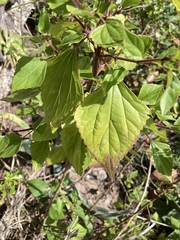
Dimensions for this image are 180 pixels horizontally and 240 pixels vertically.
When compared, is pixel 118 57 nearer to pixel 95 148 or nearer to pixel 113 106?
pixel 113 106

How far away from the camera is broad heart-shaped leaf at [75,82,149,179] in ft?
2.78

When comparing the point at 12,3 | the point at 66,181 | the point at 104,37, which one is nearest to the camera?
the point at 104,37

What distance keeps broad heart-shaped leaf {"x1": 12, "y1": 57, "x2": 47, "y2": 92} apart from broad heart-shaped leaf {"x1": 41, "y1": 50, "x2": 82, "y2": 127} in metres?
0.03

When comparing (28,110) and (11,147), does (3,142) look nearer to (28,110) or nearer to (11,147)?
(11,147)

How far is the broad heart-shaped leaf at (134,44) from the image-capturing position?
72cm

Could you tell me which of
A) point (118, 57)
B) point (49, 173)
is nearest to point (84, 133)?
point (118, 57)

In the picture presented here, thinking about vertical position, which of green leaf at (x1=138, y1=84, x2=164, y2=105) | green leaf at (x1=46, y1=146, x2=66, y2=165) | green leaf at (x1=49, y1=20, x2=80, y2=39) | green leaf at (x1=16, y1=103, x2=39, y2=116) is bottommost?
green leaf at (x1=46, y1=146, x2=66, y2=165)

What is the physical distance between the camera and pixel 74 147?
107cm

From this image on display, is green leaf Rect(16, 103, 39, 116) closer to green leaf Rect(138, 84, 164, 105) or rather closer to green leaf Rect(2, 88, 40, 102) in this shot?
green leaf Rect(2, 88, 40, 102)

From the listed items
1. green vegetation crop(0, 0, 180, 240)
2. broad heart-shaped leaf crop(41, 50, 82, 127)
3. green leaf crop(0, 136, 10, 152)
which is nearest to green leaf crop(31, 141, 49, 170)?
green vegetation crop(0, 0, 180, 240)

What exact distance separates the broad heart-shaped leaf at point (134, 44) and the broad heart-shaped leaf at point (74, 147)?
0.37m

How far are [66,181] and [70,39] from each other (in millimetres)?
1116

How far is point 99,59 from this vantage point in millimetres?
966

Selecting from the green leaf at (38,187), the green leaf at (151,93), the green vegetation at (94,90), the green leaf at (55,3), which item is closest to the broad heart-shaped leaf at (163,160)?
the green vegetation at (94,90)
